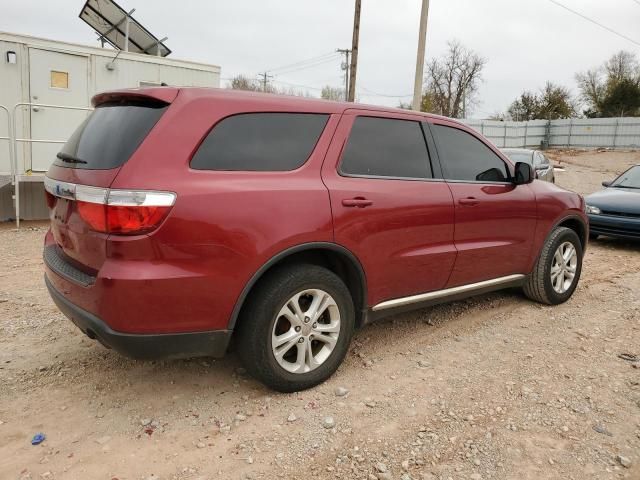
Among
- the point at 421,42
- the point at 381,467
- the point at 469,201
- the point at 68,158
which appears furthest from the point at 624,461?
the point at 421,42

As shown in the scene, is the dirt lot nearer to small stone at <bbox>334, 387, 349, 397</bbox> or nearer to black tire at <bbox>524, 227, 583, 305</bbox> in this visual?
small stone at <bbox>334, 387, 349, 397</bbox>

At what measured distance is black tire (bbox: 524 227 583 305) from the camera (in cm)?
468

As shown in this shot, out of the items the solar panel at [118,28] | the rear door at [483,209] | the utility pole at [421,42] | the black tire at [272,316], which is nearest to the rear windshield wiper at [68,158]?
the black tire at [272,316]

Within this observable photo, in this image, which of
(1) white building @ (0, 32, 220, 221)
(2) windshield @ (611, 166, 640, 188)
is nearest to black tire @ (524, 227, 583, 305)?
(2) windshield @ (611, 166, 640, 188)

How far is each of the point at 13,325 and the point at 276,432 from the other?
259cm

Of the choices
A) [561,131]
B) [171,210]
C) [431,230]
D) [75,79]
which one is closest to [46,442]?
[171,210]

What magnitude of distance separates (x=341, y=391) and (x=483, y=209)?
5.98 feet

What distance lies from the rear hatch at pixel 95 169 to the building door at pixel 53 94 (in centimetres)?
659

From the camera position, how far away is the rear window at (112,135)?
8.60 ft

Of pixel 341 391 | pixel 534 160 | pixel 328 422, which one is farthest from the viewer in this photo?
pixel 534 160

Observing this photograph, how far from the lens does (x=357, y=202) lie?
317 centimetres

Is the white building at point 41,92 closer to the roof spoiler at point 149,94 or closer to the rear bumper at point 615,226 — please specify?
the roof spoiler at point 149,94

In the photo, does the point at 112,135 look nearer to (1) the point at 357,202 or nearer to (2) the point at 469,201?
(1) the point at 357,202

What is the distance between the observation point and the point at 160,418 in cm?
284
